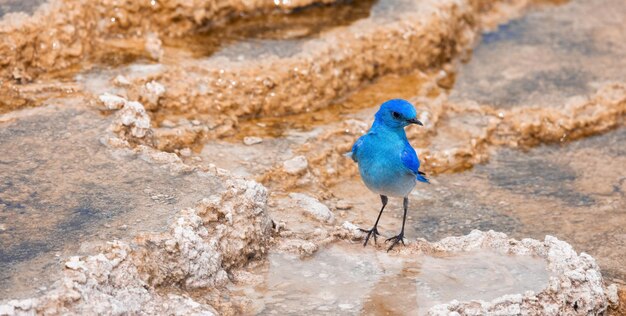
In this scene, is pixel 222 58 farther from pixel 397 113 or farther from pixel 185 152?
pixel 397 113

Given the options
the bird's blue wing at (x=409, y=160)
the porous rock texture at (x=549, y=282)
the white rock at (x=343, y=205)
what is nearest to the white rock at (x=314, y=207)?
the white rock at (x=343, y=205)

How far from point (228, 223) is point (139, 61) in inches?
105

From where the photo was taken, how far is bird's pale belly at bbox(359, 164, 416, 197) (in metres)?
5.54

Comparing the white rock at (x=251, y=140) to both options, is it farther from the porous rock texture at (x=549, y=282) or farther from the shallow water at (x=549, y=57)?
the shallow water at (x=549, y=57)

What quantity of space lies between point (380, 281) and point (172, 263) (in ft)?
3.81

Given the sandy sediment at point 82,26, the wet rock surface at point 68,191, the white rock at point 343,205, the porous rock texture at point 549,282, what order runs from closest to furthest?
the wet rock surface at point 68,191 < the porous rock texture at point 549,282 < the white rock at point 343,205 < the sandy sediment at point 82,26

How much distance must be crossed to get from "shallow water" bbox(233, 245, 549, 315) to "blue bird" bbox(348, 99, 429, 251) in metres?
0.27

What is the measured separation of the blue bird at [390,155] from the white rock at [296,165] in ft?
3.28

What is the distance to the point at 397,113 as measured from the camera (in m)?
5.56

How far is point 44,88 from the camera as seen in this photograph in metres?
6.79

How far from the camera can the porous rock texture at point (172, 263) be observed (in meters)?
4.31

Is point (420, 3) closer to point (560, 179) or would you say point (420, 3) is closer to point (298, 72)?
point (298, 72)

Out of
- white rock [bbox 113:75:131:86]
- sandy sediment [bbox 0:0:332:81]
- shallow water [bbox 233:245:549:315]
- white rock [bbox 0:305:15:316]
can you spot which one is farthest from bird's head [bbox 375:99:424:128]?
sandy sediment [bbox 0:0:332:81]

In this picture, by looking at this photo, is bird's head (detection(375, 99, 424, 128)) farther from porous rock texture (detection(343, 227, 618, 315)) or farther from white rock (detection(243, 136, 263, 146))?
white rock (detection(243, 136, 263, 146))
